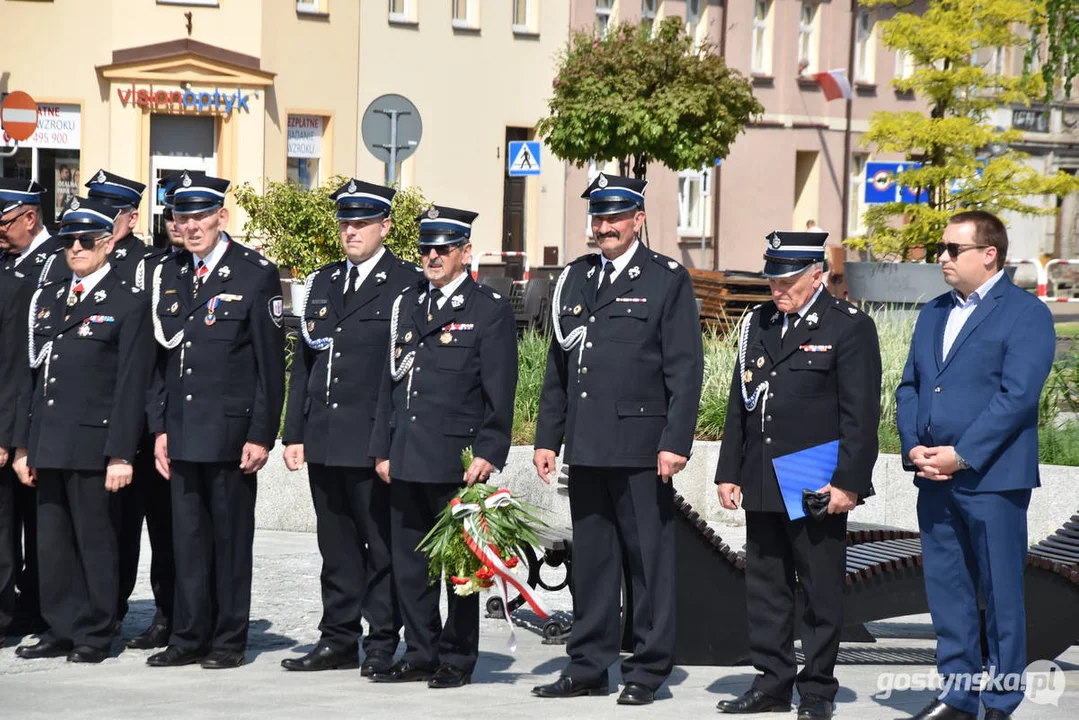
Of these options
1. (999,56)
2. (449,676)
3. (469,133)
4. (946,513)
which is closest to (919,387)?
(946,513)

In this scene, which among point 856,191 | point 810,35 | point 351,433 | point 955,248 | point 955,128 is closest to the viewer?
point 955,248

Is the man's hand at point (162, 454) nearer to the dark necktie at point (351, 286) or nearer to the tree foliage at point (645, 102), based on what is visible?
the dark necktie at point (351, 286)

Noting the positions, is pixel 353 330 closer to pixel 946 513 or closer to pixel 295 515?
pixel 946 513

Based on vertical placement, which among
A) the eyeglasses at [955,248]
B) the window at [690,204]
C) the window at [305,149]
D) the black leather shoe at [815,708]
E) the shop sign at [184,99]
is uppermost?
the shop sign at [184,99]

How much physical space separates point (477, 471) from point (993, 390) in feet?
7.12

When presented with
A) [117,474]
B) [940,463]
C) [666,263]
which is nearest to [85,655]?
[117,474]

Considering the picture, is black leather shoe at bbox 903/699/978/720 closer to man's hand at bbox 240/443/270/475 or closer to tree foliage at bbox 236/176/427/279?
man's hand at bbox 240/443/270/475

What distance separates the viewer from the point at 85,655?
8.54 m

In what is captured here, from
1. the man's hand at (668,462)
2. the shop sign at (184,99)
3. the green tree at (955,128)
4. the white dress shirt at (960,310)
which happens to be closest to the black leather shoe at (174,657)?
the man's hand at (668,462)

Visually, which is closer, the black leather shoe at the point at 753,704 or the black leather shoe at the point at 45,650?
the black leather shoe at the point at 753,704

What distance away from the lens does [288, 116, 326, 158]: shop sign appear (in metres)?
35.0

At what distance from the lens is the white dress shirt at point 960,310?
7.36 m

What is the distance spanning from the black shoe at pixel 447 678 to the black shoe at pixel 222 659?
3.23 feet

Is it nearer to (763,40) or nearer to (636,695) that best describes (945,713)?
(636,695)
